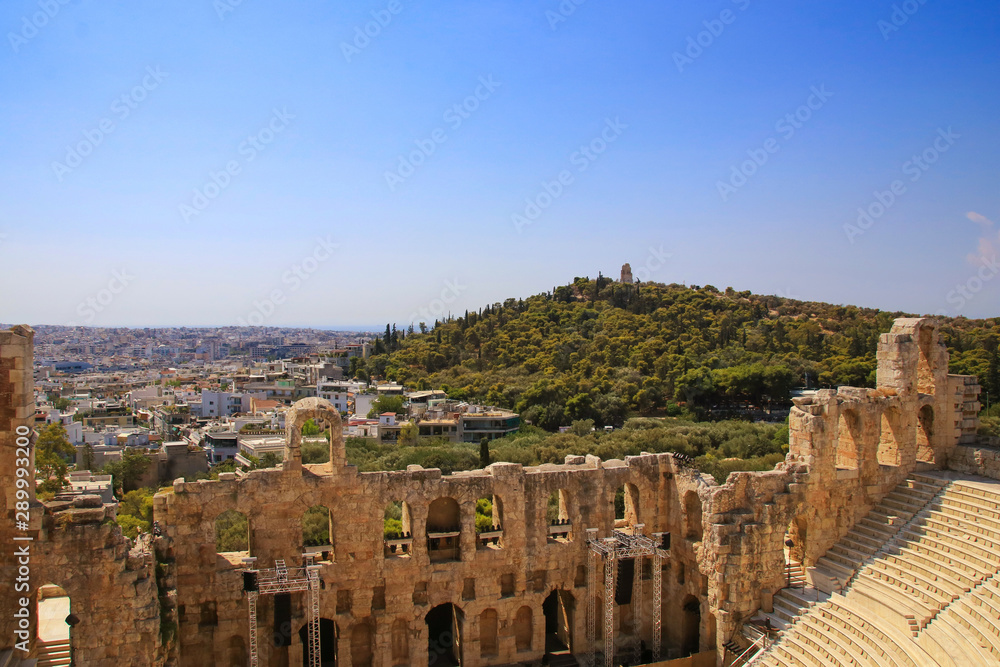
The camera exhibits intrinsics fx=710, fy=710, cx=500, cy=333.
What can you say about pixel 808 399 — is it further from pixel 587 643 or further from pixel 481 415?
pixel 481 415

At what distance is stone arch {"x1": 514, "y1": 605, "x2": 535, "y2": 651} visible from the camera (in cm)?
2298

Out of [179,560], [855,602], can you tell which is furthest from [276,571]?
[855,602]

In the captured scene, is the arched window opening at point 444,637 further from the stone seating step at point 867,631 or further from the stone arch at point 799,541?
the stone seating step at point 867,631

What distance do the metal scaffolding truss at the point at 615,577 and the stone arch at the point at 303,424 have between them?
329 inches

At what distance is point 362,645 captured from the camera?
21.4m

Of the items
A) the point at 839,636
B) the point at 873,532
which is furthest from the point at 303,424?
the point at 873,532

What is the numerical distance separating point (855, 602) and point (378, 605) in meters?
13.4

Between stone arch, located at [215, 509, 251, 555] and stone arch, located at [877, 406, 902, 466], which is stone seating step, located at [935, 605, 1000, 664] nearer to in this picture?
stone arch, located at [877, 406, 902, 466]

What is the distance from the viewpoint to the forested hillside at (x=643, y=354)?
5872 cm

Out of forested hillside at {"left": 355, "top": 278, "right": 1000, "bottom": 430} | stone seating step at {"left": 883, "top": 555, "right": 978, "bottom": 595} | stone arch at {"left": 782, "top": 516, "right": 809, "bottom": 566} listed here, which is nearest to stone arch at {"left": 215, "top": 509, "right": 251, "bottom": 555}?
stone arch at {"left": 782, "top": 516, "right": 809, "bottom": 566}

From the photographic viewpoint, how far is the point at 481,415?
64000mm

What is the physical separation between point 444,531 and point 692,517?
8280mm

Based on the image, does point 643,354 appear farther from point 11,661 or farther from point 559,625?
point 11,661

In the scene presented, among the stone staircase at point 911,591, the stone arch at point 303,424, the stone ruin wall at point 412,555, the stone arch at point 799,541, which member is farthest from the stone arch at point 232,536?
the stone arch at point 799,541
